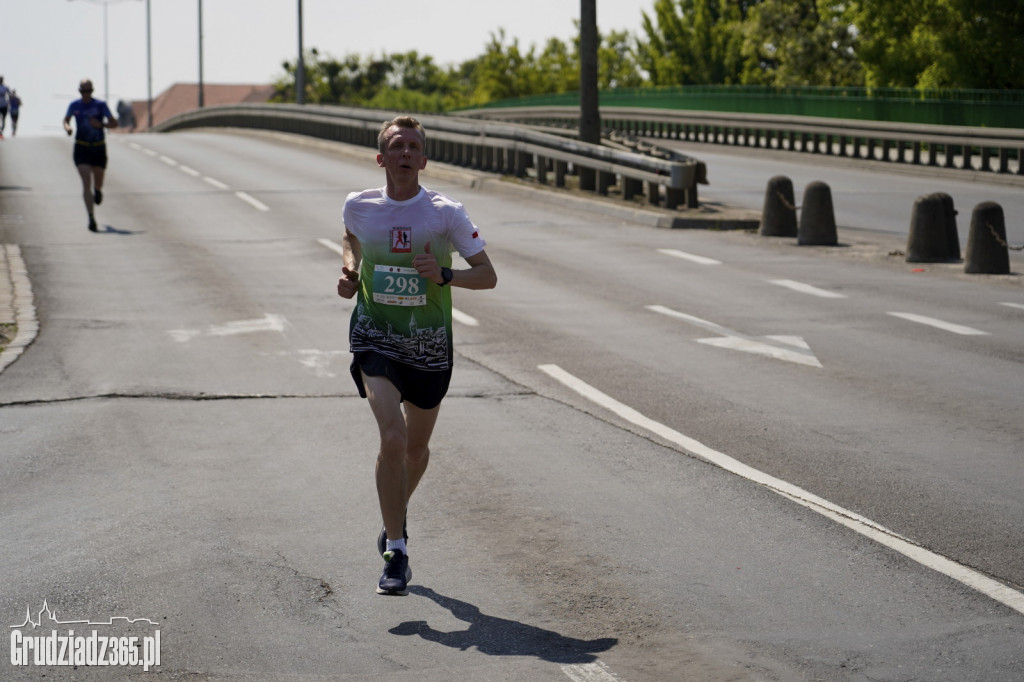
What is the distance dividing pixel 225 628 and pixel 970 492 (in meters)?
4.01

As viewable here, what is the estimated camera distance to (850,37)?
62219mm

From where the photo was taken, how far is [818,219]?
19.5m

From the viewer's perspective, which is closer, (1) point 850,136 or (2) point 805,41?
(1) point 850,136

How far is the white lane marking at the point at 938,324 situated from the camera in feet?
41.7

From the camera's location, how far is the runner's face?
19.6 ft

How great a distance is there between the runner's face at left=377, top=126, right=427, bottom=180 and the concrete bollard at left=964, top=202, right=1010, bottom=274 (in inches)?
466

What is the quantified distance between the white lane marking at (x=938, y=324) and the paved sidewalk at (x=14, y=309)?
7936mm

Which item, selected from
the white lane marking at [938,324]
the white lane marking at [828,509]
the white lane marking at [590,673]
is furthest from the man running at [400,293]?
the white lane marking at [938,324]

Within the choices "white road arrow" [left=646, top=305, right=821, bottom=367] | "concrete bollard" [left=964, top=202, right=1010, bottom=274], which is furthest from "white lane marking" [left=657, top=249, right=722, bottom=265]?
"white road arrow" [left=646, top=305, right=821, bottom=367]

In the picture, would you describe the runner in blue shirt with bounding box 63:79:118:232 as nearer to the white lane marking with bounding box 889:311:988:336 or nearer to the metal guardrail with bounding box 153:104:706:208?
the metal guardrail with bounding box 153:104:706:208

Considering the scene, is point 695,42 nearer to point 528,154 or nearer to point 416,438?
point 528,154

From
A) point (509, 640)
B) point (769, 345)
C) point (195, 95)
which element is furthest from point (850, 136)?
point (195, 95)

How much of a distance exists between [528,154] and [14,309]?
17.0 meters

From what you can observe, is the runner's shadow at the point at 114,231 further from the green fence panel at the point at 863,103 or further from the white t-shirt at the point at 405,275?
the green fence panel at the point at 863,103
